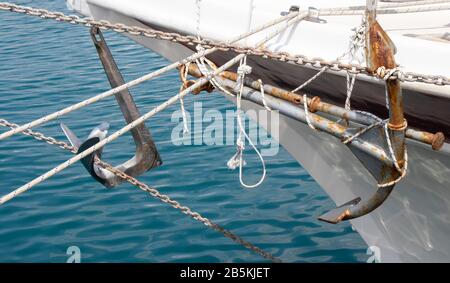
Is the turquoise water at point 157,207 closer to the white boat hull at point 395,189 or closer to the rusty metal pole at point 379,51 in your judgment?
the white boat hull at point 395,189

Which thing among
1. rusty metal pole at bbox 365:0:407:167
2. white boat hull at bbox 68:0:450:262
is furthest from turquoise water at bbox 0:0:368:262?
rusty metal pole at bbox 365:0:407:167

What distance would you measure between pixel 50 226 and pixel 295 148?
3449 millimetres

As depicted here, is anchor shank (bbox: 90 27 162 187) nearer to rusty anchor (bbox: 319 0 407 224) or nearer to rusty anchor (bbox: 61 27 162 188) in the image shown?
rusty anchor (bbox: 61 27 162 188)

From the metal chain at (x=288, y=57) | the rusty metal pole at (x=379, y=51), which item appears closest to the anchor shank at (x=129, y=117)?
the metal chain at (x=288, y=57)

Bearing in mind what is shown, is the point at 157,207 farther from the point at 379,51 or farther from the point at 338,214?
the point at 379,51

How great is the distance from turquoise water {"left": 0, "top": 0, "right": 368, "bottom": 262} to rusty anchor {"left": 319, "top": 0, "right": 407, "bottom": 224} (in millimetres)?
3077

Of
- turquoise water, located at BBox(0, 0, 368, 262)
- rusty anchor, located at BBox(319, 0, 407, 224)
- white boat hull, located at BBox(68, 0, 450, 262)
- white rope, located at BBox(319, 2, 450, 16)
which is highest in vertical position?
white rope, located at BBox(319, 2, 450, 16)

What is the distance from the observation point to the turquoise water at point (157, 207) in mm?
7172

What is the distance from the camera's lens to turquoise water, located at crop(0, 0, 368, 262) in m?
7.17
